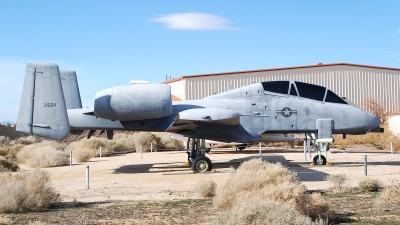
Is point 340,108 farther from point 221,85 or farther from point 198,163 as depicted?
point 221,85

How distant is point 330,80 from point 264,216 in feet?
116

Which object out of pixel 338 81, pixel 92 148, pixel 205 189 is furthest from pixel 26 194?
pixel 338 81

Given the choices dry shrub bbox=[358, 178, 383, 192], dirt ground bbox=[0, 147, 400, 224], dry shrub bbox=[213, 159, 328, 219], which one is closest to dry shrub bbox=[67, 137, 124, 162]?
dirt ground bbox=[0, 147, 400, 224]

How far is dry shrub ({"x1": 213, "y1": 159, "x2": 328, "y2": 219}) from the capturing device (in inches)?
338

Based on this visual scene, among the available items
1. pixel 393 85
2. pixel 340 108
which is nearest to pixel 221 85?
pixel 393 85

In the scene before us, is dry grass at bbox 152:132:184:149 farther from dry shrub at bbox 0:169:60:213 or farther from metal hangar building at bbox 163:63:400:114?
dry shrub at bbox 0:169:60:213

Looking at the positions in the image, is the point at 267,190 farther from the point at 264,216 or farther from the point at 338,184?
the point at 338,184

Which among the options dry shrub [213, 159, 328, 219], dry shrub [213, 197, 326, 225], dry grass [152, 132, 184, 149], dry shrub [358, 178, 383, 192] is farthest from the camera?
dry grass [152, 132, 184, 149]

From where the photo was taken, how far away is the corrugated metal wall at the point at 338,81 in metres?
38.4

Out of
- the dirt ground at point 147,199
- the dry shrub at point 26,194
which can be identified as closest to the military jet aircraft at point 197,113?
the dirt ground at point 147,199

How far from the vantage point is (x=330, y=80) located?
40.6 meters

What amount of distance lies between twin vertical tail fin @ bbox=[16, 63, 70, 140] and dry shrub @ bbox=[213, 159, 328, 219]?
30.9ft

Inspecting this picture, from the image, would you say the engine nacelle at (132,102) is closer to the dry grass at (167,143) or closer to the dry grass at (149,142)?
the dry grass at (149,142)

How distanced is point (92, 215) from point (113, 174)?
947 centimetres
